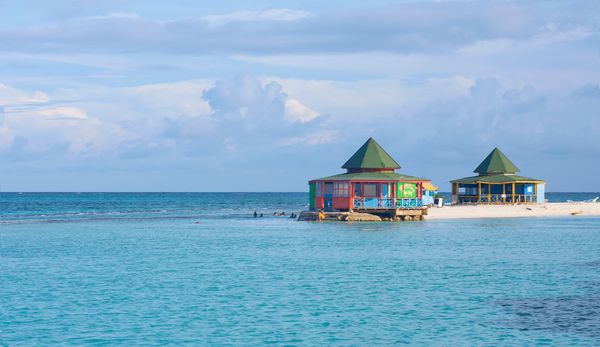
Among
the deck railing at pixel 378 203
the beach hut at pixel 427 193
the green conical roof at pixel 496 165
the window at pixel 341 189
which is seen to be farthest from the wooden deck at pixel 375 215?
the green conical roof at pixel 496 165

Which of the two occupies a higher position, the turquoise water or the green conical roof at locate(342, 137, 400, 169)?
the green conical roof at locate(342, 137, 400, 169)

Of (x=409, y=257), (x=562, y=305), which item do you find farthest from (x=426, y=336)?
(x=409, y=257)

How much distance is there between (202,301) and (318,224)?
134 ft

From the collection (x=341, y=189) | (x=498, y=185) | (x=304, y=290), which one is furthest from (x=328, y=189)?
(x=304, y=290)

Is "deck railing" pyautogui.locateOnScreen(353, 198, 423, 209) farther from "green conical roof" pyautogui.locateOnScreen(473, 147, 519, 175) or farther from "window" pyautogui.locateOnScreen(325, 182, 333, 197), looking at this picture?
"green conical roof" pyautogui.locateOnScreen(473, 147, 519, 175)

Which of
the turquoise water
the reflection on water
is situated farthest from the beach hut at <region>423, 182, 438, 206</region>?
the reflection on water

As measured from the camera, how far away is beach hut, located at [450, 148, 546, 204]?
281 feet

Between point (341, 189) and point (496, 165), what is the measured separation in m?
24.9

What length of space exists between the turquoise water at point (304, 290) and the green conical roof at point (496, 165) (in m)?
32.7

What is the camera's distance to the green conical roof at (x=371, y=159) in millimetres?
72625

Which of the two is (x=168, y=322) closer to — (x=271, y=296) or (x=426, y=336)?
(x=271, y=296)

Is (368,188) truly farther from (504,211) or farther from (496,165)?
(496,165)

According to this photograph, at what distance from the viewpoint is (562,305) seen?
26125 millimetres

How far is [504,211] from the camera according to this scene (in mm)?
80938
